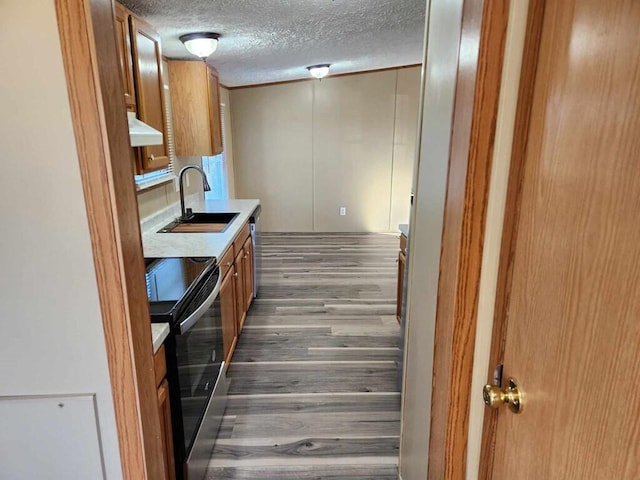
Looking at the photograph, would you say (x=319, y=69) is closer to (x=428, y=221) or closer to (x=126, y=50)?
(x=126, y=50)

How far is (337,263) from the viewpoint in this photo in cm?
502

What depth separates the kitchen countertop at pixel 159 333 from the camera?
128 cm

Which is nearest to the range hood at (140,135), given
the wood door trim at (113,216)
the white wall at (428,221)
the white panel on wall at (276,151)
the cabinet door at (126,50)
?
the cabinet door at (126,50)

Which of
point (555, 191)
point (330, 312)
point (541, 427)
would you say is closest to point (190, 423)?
point (541, 427)

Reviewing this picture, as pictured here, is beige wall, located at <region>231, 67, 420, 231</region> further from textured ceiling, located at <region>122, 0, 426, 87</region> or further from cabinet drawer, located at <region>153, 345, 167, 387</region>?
cabinet drawer, located at <region>153, 345, 167, 387</region>

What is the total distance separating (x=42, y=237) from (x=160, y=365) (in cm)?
62

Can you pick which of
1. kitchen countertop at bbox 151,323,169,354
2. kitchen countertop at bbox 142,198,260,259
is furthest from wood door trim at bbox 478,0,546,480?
kitchen countertop at bbox 142,198,260,259

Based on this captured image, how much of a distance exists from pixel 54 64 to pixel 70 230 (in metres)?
0.32

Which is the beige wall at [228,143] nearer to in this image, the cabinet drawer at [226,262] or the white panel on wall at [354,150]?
the white panel on wall at [354,150]

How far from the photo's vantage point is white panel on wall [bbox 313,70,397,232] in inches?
240

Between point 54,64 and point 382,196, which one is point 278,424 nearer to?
point 54,64

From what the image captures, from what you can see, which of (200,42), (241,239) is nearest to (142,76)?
(200,42)

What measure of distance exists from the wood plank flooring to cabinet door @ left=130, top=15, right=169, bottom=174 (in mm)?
1424

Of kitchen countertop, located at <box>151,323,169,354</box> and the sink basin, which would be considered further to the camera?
the sink basin
